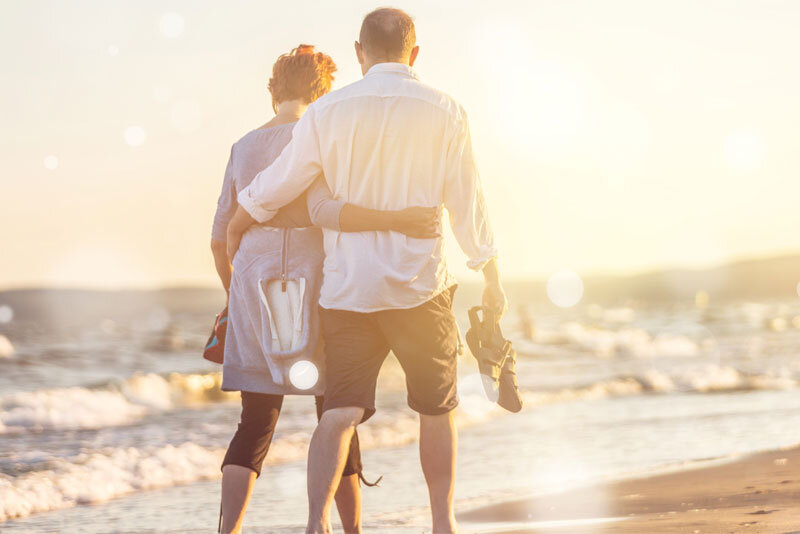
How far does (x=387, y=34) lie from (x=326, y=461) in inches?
51.4

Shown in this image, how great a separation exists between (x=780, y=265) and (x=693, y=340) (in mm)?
29127

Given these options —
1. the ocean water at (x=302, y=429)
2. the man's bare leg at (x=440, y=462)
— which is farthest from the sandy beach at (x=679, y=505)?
the man's bare leg at (x=440, y=462)

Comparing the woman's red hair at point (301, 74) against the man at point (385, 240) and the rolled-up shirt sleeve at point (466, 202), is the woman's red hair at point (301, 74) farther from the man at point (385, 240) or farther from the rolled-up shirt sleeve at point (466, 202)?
the rolled-up shirt sleeve at point (466, 202)

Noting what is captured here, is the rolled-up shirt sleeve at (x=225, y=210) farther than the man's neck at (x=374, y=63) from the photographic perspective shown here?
Yes

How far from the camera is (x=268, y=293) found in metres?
3.11

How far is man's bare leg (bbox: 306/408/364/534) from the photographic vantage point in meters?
2.89

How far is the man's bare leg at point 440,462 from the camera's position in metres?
3.07

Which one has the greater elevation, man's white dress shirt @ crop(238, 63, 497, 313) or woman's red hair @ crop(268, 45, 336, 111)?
woman's red hair @ crop(268, 45, 336, 111)

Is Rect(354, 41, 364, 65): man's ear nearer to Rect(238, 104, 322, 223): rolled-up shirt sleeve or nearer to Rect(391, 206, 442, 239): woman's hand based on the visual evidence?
Rect(238, 104, 322, 223): rolled-up shirt sleeve

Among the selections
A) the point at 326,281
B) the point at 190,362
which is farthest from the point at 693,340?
the point at 326,281

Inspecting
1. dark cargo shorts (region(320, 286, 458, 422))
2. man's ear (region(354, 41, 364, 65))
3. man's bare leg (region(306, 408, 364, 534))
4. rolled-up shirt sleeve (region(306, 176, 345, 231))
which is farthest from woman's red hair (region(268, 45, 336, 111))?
man's bare leg (region(306, 408, 364, 534))

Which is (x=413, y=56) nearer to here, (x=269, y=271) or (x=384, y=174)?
(x=384, y=174)

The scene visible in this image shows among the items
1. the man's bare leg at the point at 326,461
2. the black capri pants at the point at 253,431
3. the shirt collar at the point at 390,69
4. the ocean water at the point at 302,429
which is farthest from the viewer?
the ocean water at the point at 302,429

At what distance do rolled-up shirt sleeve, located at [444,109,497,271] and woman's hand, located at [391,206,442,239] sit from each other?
9 centimetres
